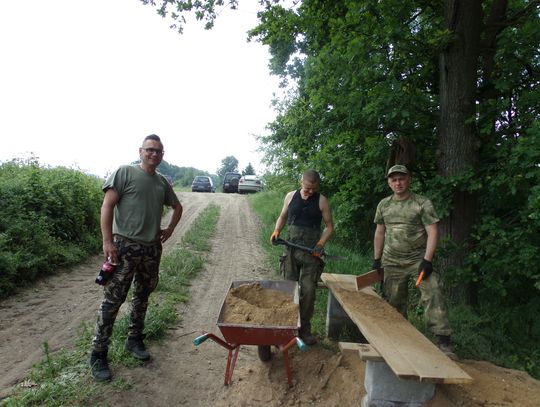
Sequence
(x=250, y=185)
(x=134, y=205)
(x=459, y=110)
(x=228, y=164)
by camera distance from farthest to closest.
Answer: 1. (x=228, y=164)
2. (x=250, y=185)
3. (x=459, y=110)
4. (x=134, y=205)

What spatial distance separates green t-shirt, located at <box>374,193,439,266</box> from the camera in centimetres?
402

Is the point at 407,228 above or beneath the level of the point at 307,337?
above

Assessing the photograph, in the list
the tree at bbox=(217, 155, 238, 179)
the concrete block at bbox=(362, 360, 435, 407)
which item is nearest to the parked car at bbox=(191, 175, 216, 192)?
the concrete block at bbox=(362, 360, 435, 407)

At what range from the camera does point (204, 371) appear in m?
3.96

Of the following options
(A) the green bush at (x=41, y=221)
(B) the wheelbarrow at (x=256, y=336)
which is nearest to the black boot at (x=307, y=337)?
(B) the wheelbarrow at (x=256, y=336)

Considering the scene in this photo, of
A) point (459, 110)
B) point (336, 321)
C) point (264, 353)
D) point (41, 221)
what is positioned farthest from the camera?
point (41, 221)

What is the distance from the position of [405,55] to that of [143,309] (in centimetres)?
507

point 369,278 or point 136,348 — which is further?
point 369,278

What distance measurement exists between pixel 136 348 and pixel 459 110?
5218mm

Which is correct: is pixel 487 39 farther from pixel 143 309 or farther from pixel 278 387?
pixel 143 309

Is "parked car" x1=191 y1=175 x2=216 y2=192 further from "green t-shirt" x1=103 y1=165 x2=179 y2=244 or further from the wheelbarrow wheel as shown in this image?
the wheelbarrow wheel

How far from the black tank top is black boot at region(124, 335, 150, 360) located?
2.10 meters

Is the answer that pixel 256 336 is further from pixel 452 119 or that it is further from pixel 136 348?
pixel 452 119

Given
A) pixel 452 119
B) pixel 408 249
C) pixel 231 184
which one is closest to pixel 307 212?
pixel 408 249
